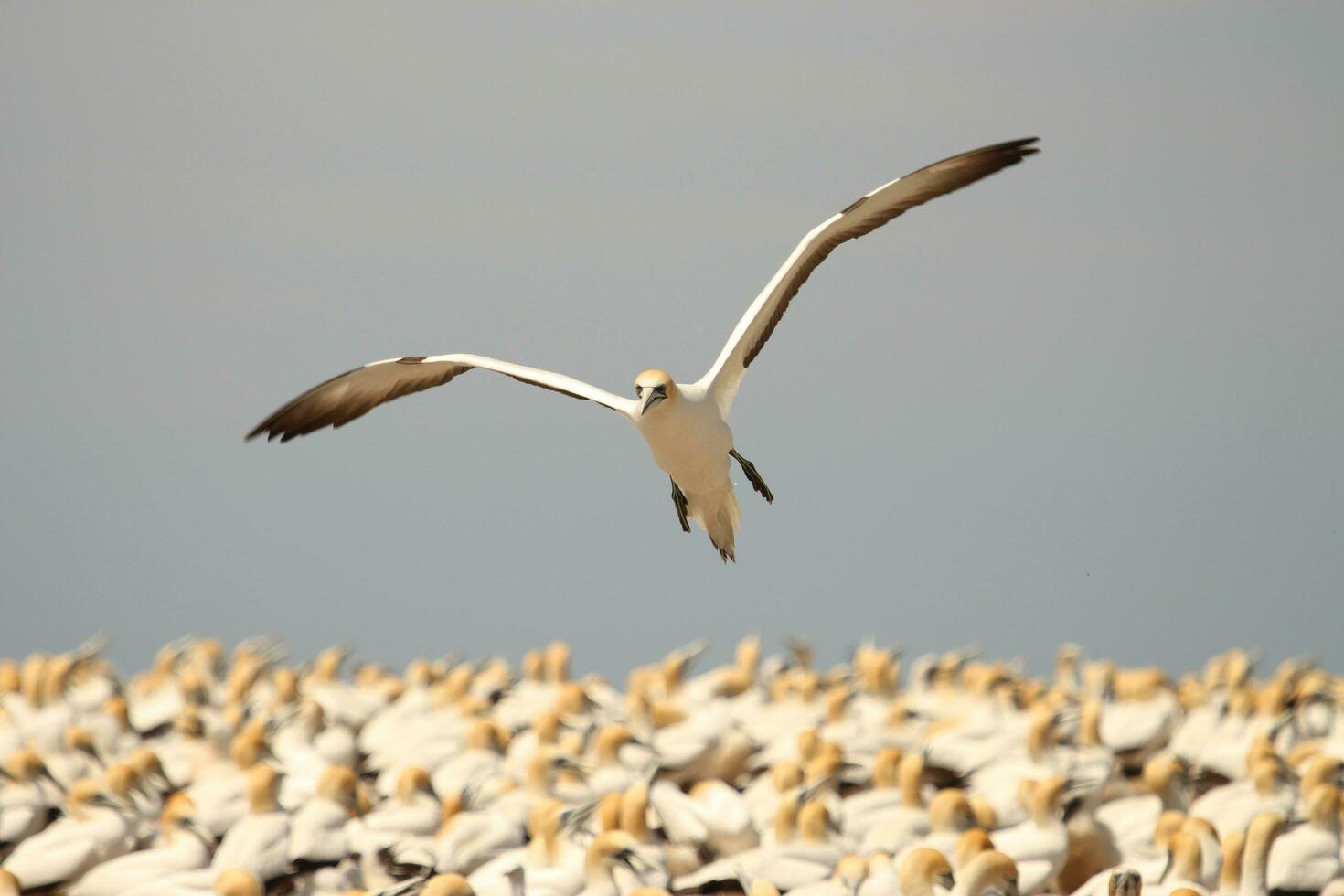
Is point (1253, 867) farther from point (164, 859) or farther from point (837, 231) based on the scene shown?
point (164, 859)

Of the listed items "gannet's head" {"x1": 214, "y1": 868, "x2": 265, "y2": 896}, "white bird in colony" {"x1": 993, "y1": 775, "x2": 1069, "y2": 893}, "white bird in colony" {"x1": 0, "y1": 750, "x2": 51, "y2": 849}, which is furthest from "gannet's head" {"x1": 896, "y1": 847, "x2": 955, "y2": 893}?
"white bird in colony" {"x1": 0, "y1": 750, "x2": 51, "y2": 849}

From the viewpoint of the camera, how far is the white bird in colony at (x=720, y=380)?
7.74m

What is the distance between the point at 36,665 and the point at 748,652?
20.4ft

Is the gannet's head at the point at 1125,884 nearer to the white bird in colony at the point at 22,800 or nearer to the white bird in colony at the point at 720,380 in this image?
the white bird in colony at the point at 720,380

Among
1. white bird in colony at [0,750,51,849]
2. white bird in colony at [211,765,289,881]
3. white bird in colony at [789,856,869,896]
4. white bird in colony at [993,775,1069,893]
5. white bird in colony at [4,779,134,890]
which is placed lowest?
white bird in colony at [993,775,1069,893]

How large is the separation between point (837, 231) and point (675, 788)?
4.24 metres

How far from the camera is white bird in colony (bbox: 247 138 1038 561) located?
7.74 m

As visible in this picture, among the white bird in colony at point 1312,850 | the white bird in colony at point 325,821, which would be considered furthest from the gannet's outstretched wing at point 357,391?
the white bird in colony at point 1312,850

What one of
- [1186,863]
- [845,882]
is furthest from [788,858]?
[1186,863]

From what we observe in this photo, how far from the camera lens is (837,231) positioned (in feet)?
26.8

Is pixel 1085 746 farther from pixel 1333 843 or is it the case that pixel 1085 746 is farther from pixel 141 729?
pixel 141 729

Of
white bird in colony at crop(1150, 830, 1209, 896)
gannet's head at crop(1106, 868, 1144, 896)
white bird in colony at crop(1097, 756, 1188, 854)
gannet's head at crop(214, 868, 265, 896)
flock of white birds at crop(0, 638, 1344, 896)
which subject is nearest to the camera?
gannet's head at crop(1106, 868, 1144, 896)

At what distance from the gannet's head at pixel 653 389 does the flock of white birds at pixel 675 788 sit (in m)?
2.13

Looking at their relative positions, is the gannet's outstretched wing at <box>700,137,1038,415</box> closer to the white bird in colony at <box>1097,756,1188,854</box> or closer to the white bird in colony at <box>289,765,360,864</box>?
the white bird in colony at <box>289,765,360,864</box>
